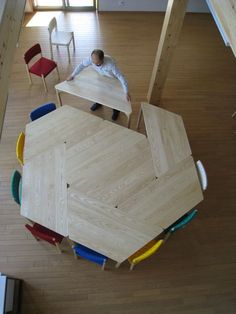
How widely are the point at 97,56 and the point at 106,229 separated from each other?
2.28m

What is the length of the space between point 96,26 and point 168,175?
4.58 metres

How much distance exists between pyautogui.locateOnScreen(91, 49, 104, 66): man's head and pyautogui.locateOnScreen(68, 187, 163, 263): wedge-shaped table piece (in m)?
1.91

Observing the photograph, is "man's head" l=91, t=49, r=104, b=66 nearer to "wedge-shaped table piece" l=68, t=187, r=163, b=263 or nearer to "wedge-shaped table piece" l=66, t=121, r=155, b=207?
"wedge-shaped table piece" l=66, t=121, r=155, b=207

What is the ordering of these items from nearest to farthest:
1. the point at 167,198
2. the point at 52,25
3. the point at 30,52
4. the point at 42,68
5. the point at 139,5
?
1. the point at 167,198
2. the point at 30,52
3. the point at 42,68
4. the point at 52,25
5. the point at 139,5

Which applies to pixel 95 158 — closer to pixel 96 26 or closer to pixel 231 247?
pixel 231 247

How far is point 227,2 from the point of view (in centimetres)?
244

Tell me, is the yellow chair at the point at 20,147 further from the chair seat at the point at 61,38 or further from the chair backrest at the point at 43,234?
the chair seat at the point at 61,38

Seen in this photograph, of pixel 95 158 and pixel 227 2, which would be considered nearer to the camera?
pixel 227 2

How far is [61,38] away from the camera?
17.6 feet

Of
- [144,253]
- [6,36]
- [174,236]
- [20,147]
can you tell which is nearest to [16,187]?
[20,147]

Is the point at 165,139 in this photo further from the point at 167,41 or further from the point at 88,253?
the point at 88,253

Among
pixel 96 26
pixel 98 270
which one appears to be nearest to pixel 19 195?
pixel 98 270

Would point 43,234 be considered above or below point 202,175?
below

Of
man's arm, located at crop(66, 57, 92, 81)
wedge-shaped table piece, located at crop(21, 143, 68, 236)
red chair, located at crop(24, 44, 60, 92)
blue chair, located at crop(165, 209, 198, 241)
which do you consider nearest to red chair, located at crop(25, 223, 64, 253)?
wedge-shaped table piece, located at crop(21, 143, 68, 236)
